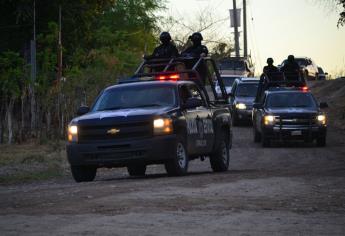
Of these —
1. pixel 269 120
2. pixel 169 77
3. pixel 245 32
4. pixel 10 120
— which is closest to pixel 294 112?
pixel 269 120

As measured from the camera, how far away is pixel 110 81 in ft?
124

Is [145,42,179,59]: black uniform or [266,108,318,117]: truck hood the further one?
[266,108,318,117]: truck hood

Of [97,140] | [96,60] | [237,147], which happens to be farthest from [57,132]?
[96,60]

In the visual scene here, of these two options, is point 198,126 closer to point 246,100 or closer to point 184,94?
point 184,94

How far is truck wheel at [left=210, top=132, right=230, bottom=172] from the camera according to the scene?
68.2ft

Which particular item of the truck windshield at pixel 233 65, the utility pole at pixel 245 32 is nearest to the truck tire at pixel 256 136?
the truck windshield at pixel 233 65

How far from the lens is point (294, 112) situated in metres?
31.1

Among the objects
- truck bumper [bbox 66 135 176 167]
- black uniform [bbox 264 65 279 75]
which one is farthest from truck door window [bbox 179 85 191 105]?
black uniform [bbox 264 65 279 75]

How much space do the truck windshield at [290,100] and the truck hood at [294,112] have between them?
0.56m

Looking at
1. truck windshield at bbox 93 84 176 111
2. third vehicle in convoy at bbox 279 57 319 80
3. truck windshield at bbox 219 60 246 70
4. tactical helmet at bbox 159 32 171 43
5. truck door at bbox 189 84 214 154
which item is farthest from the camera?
third vehicle in convoy at bbox 279 57 319 80

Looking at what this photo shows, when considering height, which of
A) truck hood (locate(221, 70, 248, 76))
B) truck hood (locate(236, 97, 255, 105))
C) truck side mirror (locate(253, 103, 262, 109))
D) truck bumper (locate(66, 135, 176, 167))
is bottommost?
truck bumper (locate(66, 135, 176, 167))

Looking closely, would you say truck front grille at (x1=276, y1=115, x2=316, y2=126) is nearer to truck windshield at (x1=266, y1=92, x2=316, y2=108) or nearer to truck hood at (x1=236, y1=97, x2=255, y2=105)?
truck windshield at (x1=266, y1=92, x2=316, y2=108)

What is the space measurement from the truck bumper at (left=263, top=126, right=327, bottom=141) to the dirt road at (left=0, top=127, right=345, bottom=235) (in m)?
12.0

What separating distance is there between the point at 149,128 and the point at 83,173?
163 cm
